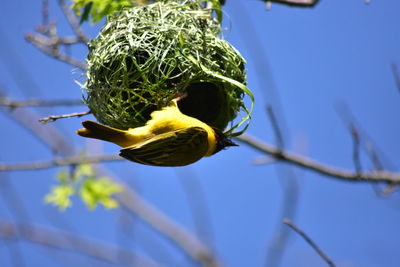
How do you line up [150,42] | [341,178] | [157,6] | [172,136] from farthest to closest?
[341,178] < [157,6] < [150,42] < [172,136]

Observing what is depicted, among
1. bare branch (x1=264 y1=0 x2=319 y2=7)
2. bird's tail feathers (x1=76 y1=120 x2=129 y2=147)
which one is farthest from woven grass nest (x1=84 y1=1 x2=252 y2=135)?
bare branch (x1=264 y1=0 x2=319 y2=7)

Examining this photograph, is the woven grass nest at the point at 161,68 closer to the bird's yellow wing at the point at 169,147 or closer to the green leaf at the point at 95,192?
the bird's yellow wing at the point at 169,147

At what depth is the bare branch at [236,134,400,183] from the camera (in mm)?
3854

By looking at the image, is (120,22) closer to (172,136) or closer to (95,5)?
(95,5)

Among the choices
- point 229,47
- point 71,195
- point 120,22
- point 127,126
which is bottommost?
point 71,195

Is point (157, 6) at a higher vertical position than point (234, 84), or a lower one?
higher

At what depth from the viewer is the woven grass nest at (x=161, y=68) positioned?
8.32 ft

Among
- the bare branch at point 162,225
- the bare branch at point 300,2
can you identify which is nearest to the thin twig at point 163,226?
the bare branch at point 162,225

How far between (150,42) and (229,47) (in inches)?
16.2

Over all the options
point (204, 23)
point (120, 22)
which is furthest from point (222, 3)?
point (120, 22)

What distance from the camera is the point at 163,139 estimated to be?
7.69ft

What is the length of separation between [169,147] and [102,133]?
0.28 meters

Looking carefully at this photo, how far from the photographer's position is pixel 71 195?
13.8ft

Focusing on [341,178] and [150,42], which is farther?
[341,178]
